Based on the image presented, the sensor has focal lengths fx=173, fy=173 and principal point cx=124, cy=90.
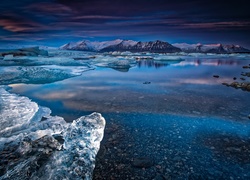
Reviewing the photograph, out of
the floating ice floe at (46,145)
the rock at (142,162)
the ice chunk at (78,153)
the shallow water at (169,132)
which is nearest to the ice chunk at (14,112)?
the floating ice floe at (46,145)

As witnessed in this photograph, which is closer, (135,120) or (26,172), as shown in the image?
(26,172)

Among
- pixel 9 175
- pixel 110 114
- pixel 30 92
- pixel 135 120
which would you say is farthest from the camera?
pixel 30 92

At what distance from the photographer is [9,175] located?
2945 mm

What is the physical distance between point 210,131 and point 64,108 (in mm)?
5055

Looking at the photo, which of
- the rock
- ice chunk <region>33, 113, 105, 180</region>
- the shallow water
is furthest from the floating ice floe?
the rock

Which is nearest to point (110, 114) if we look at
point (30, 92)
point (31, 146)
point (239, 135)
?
point (31, 146)

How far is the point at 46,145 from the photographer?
3.77 meters

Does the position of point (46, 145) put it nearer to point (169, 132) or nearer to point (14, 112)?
point (14, 112)

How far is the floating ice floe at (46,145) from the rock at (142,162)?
886 mm

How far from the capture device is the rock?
357cm

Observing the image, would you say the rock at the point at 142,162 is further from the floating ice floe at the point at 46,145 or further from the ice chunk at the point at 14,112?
the ice chunk at the point at 14,112

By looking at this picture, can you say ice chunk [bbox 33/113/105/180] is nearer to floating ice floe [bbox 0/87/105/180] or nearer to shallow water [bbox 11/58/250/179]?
floating ice floe [bbox 0/87/105/180]

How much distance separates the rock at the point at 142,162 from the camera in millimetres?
3566

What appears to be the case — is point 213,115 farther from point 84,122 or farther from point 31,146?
point 31,146
